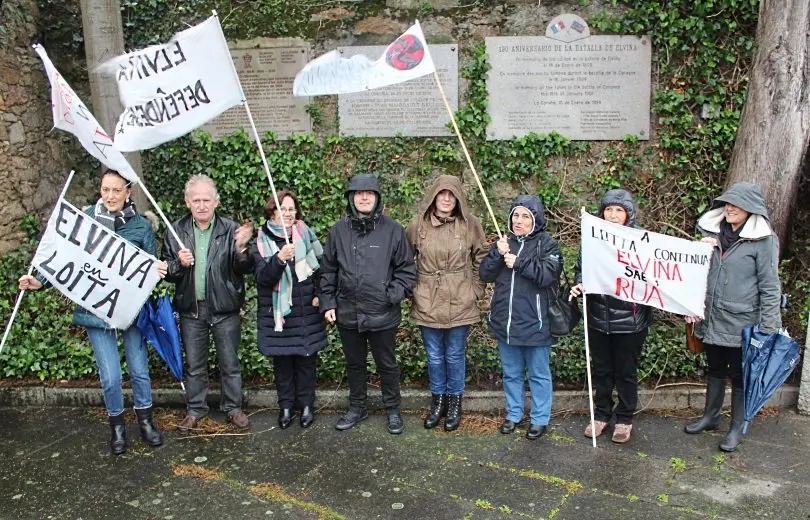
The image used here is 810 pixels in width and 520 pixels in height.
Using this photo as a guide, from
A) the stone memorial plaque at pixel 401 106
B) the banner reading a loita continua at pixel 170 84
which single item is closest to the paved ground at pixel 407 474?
the banner reading a loita continua at pixel 170 84

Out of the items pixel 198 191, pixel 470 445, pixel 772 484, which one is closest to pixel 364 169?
pixel 198 191

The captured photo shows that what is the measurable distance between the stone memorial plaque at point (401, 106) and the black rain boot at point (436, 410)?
3298 millimetres

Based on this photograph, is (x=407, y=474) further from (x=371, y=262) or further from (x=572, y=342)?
(x=572, y=342)

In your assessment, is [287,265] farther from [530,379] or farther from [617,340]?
[617,340]

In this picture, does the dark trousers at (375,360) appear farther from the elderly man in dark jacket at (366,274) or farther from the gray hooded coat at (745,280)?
the gray hooded coat at (745,280)

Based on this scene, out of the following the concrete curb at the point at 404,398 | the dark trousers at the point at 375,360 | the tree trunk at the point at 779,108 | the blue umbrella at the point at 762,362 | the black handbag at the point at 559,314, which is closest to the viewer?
the blue umbrella at the point at 762,362

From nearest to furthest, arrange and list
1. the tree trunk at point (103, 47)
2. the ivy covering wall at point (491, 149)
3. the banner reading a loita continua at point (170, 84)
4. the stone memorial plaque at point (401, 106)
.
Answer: the banner reading a loita continua at point (170, 84) < the tree trunk at point (103, 47) < the ivy covering wall at point (491, 149) < the stone memorial plaque at point (401, 106)

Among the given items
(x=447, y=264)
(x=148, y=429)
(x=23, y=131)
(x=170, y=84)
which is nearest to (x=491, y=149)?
(x=447, y=264)

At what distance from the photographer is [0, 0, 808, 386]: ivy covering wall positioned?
6938mm

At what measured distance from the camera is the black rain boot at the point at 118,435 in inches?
189

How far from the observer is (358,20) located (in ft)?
24.5

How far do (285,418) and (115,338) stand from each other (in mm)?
1313

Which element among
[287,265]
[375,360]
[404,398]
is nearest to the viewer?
[287,265]

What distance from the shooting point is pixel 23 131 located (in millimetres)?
7387
